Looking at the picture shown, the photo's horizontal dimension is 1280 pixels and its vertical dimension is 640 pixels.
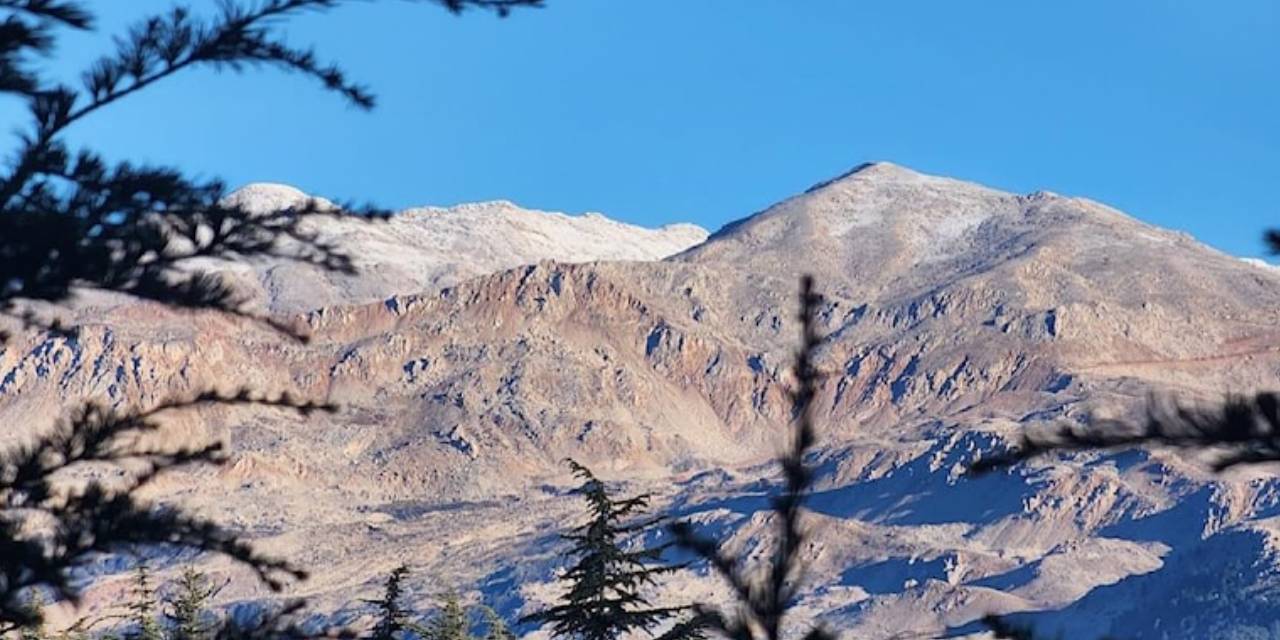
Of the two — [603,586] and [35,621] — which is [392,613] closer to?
[603,586]

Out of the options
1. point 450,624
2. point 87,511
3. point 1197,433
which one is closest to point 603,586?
point 450,624

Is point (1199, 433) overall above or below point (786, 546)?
above

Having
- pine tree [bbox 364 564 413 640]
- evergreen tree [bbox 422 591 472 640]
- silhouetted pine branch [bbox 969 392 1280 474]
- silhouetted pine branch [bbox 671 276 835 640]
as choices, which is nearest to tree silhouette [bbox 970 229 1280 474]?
silhouetted pine branch [bbox 969 392 1280 474]

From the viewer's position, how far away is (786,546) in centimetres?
866

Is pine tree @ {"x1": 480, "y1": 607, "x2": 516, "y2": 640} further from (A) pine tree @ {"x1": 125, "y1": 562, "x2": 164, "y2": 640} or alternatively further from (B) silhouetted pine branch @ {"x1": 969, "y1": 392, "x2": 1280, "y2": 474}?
(B) silhouetted pine branch @ {"x1": 969, "y1": 392, "x2": 1280, "y2": 474}

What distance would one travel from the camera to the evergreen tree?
30.5 m

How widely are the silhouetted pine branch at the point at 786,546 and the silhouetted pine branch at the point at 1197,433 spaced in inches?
24.9

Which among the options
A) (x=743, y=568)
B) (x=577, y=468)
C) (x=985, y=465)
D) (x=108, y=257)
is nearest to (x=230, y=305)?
(x=108, y=257)

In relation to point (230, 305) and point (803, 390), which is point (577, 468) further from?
point (803, 390)

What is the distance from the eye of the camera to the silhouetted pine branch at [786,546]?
337 inches

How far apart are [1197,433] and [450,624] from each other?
2352 cm

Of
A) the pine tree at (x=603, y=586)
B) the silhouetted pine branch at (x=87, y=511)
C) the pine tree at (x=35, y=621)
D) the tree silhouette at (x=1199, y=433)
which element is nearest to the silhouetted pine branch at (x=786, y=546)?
the tree silhouette at (x=1199, y=433)

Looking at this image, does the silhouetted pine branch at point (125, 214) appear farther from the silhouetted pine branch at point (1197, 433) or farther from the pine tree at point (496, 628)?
the pine tree at point (496, 628)

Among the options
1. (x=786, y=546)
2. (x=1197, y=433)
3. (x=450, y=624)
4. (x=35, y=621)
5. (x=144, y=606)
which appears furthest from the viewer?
(x=450, y=624)
